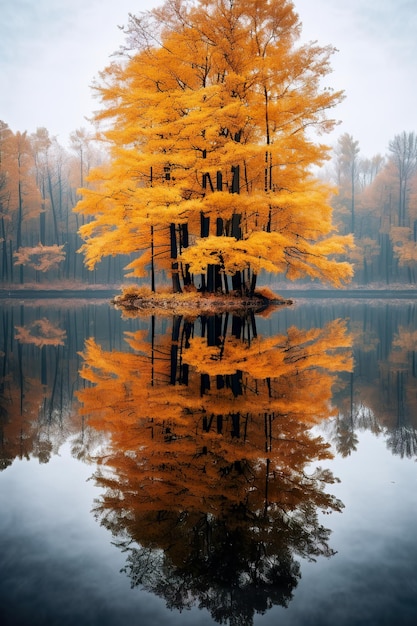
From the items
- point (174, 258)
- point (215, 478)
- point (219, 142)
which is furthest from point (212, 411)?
point (174, 258)

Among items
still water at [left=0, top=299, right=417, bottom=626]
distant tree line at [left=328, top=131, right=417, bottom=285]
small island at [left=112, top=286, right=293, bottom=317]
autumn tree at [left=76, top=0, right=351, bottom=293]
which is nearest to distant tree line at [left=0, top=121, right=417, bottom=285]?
distant tree line at [left=328, top=131, right=417, bottom=285]

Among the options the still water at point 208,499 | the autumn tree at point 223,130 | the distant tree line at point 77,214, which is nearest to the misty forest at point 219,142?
the autumn tree at point 223,130

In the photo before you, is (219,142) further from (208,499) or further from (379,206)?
(379,206)

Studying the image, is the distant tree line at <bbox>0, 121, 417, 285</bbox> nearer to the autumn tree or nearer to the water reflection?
the autumn tree

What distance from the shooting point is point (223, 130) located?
64.9 ft

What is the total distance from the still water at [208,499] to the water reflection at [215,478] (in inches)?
0.4

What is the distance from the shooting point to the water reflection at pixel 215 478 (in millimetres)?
2219

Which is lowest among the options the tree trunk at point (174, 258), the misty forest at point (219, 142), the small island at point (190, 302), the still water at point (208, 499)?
the still water at point (208, 499)

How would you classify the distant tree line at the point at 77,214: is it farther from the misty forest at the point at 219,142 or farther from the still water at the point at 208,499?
the still water at the point at 208,499

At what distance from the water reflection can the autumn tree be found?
11.3 meters

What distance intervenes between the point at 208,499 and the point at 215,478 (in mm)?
314

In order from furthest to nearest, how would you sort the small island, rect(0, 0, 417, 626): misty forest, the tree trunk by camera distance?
1. the tree trunk
2. the small island
3. rect(0, 0, 417, 626): misty forest

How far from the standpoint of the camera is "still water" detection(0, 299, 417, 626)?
2.07 meters

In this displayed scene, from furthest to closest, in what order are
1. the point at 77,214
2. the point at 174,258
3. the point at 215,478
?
the point at 77,214, the point at 174,258, the point at 215,478
